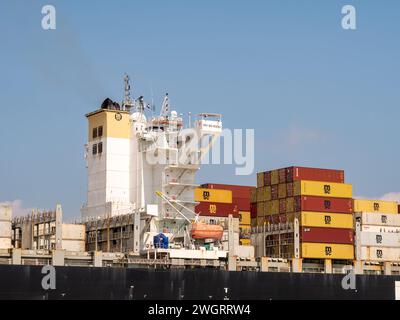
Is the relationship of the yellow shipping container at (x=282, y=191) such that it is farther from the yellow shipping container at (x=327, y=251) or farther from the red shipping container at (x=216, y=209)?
the yellow shipping container at (x=327, y=251)

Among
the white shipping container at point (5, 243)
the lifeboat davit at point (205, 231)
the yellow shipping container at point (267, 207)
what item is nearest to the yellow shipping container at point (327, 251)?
the yellow shipping container at point (267, 207)

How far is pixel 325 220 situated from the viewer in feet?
203

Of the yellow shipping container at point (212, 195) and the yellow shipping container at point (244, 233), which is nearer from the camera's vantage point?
the yellow shipping container at point (212, 195)

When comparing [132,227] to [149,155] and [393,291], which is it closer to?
[149,155]

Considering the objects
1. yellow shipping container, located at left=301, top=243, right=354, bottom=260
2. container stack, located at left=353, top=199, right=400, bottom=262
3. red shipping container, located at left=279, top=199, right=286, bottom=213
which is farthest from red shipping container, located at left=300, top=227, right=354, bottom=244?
red shipping container, located at left=279, top=199, right=286, bottom=213

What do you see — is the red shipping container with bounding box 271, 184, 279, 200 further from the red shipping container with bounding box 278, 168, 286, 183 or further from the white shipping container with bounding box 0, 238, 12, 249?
the white shipping container with bounding box 0, 238, 12, 249

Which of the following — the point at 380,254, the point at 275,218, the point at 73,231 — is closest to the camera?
the point at 73,231

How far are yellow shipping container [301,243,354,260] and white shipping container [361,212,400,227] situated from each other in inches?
132

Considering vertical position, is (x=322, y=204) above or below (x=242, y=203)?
below

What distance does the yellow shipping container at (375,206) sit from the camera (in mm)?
66750

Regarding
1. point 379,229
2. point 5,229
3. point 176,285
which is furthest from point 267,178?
point 5,229

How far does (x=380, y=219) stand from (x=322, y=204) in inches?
264

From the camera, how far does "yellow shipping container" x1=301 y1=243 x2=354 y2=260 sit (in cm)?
6038

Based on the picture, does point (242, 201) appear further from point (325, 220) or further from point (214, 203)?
point (325, 220)
